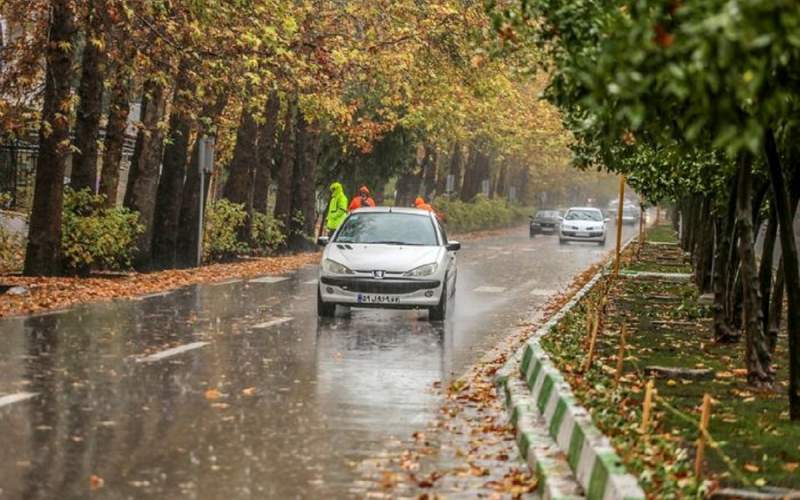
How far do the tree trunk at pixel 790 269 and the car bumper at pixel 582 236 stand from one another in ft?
171

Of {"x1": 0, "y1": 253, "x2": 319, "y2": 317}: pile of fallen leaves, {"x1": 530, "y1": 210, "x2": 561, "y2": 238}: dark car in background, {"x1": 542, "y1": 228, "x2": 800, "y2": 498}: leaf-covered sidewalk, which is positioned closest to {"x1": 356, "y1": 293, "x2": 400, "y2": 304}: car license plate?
{"x1": 542, "y1": 228, "x2": 800, "y2": 498}: leaf-covered sidewalk

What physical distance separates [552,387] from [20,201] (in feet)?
75.8

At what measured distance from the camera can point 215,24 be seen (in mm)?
25516

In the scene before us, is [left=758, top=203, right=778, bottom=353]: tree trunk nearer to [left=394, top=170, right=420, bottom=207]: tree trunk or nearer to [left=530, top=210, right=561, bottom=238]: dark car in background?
[left=394, top=170, right=420, bottom=207]: tree trunk

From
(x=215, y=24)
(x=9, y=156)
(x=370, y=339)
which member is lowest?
(x=370, y=339)

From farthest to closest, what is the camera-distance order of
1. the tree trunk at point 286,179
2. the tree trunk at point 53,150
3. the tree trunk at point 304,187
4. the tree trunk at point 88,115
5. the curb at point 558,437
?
the tree trunk at point 304,187 → the tree trunk at point 286,179 → the tree trunk at point 88,115 → the tree trunk at point 53,150 → the curb at point 558,437

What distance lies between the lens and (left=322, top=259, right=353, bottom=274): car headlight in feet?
65.5

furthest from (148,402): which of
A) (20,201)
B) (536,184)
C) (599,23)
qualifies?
(536,184)

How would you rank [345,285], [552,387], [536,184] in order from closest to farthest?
[552,387] < [345,285] < [536,184]

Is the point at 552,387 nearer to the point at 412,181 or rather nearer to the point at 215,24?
the point at 215,24

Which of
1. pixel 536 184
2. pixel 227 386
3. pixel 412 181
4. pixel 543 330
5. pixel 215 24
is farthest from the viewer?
pixel 536 184

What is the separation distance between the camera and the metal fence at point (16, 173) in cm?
3162

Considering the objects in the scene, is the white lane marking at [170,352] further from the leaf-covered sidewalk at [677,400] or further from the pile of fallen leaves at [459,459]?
the leaf-covered sidewalk at [677,400]

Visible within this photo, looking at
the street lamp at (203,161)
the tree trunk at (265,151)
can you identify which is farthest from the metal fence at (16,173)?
the tree trunk at (265,151)
